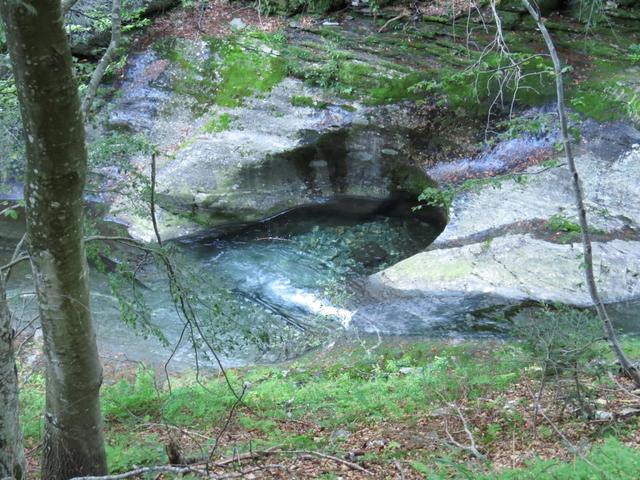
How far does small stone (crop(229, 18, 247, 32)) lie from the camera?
18250 mm

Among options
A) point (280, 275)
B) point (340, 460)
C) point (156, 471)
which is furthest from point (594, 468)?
point (280, 275)

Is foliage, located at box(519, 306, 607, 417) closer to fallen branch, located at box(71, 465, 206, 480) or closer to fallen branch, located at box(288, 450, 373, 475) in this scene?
fallen branch, located at box(288, 450, 373, 475)

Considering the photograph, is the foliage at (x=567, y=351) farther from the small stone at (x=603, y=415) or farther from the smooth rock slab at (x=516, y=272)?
the smooth rock slab at (x=516, y=272)

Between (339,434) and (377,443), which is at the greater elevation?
(377,443)

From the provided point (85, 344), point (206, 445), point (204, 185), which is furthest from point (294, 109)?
point (85, 344)

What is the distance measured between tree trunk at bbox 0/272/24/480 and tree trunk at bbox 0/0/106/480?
1.16 ft

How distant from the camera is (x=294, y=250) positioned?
1397 centimetres

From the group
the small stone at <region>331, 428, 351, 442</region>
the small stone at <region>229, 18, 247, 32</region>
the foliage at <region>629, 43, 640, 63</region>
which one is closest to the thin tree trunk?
the small stone at <region>331, 428, 351, 442</region>

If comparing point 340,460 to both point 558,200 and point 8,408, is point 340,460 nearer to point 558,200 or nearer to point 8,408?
point 8,408

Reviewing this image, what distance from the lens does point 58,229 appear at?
4.03 metres

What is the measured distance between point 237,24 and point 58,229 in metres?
15.9

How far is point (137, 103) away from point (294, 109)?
4600mm

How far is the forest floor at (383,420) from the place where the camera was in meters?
5.26

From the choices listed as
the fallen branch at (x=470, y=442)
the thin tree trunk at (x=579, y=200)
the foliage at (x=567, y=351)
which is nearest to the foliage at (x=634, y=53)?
the thin tree trunk at (x=579, y=200)
